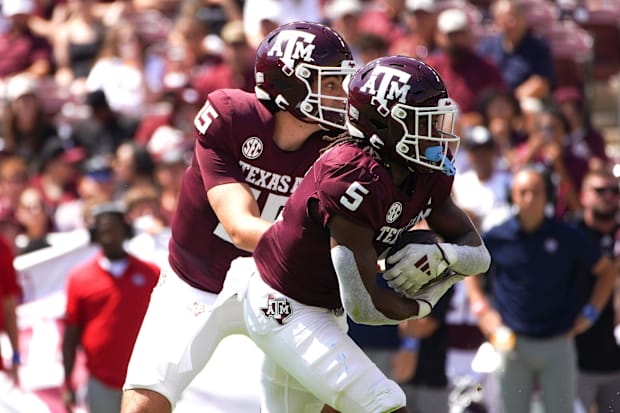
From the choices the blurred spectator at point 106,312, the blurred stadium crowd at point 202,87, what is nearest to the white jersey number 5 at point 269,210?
the blurred spectator at point 106,312

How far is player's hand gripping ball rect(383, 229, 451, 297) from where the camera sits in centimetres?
457

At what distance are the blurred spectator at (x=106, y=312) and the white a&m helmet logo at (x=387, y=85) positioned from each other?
3667 millimetres

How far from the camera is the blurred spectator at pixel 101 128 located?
1104cm

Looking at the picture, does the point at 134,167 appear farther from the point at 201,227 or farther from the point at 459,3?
the point at 201,227

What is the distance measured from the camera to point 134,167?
32.6 feet

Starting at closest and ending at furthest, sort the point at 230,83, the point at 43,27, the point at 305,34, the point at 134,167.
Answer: the point at 305,34 < the point at 134,167 < the point at 230,83 < the point at 43,27

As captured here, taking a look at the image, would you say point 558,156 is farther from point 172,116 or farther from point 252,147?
point 252,147

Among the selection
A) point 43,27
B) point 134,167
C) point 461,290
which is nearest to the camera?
point 461,290

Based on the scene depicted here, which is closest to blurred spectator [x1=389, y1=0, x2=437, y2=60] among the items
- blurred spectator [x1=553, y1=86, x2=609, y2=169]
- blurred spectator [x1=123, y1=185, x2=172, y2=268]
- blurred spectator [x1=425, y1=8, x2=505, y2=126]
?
blurred spectator [x1=425, y1=8, x2=505, y2=126]

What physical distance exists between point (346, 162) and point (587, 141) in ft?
19.2

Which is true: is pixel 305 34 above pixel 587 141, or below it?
above

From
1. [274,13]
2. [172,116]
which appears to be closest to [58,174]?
[172,116]

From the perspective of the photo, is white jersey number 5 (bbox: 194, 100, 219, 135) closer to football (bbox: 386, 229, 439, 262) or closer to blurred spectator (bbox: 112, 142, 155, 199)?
football (bbox: 386, 229, 439, 262)

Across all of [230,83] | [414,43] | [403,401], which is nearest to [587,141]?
[414,43]
